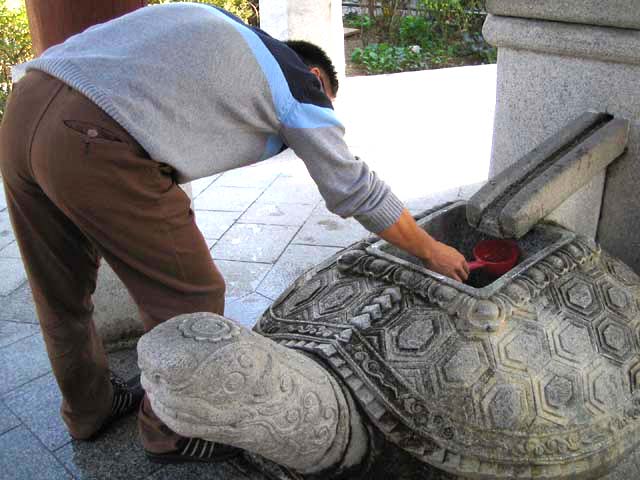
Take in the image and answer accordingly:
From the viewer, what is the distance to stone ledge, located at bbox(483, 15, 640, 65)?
217 centimetres

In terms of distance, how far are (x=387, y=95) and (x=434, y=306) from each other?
187 inches

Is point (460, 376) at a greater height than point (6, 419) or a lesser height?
greater

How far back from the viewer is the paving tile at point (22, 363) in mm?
2549

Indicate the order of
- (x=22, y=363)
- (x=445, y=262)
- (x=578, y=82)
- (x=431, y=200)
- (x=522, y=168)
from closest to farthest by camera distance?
(x=445, y=262)
(x=522, y=168)
(x=578, y=82)
(x=22, y=363)
(x=431, y=200)

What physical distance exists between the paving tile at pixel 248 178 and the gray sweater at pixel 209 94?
8.93ft

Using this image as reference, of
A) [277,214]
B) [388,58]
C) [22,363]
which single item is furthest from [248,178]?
[388,58]

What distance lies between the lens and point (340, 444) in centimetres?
161

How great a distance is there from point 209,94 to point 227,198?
104 inches

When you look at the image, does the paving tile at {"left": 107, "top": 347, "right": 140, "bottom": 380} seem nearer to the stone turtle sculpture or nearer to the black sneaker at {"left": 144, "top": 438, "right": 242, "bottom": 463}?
the black sneaker at {"left": 144, "top": 438, "right": 242, "bottom": 463}

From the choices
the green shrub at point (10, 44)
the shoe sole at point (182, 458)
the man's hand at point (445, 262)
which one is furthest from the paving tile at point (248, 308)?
the green shrub at point (10, 44)

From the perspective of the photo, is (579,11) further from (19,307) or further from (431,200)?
(19,307)

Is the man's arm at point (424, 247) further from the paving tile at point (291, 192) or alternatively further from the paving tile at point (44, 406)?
the paving tile at point (291, 192)

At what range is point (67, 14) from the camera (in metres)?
2.34

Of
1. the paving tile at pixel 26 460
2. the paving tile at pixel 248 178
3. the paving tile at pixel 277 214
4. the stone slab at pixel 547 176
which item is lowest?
the paving tile at pixel 248 178
